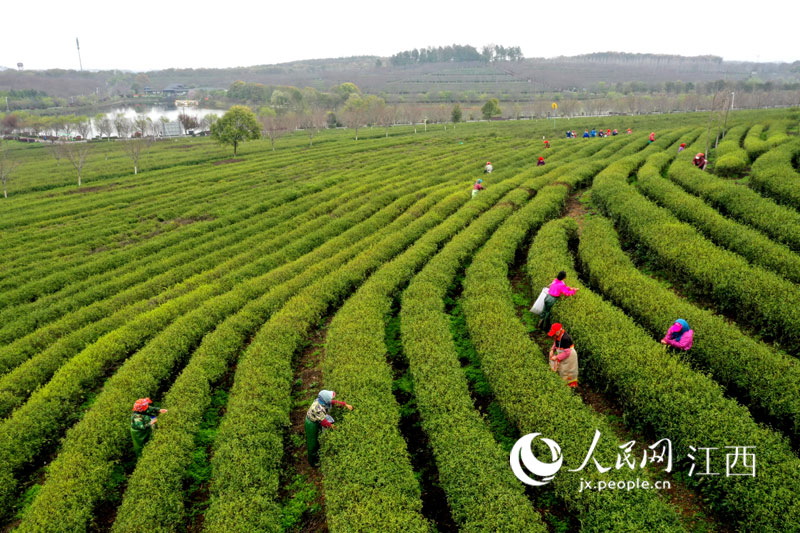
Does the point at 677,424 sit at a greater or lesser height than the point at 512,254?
lesser

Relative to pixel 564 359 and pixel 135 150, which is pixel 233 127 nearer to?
pixel 135 150

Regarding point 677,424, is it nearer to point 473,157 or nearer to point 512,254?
point 512,254

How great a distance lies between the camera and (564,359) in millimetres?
9633

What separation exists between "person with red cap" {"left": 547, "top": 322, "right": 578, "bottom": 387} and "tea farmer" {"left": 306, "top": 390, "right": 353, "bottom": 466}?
5242 millimetres

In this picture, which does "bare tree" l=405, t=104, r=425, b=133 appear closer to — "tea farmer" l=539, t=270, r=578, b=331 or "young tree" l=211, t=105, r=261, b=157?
"young tree" l=211, t=105, r=261, b=157

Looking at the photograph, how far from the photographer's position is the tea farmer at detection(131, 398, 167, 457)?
8.99m

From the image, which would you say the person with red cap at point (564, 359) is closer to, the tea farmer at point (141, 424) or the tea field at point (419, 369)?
the tea field at point (419, 369)

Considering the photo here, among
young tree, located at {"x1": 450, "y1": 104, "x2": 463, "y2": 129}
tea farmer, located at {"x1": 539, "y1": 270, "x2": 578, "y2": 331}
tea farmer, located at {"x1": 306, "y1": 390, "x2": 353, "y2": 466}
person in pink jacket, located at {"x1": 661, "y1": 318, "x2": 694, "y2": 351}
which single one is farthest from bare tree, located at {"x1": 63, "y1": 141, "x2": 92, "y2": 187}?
young tree, located at {"x1": 450, "y1": 104, "x2": 463, "y2": 129}

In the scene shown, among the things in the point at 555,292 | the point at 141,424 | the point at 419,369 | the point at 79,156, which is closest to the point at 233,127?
the point at 79,156

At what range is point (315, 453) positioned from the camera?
877cm

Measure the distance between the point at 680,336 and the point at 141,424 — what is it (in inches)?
492

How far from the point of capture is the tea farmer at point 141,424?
8992 millimetres

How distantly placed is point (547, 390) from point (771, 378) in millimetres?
4447

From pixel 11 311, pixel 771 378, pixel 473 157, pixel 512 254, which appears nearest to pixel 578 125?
pixel 473 157
